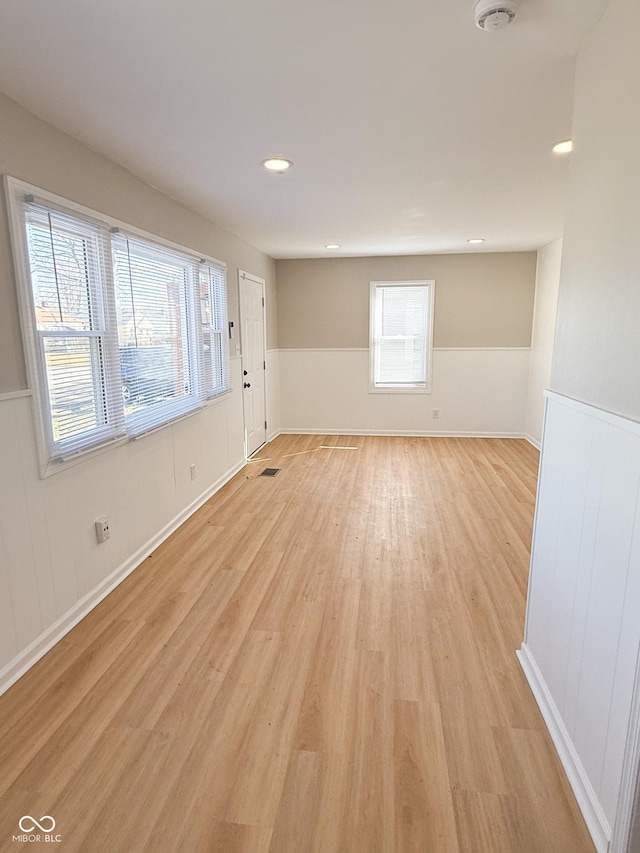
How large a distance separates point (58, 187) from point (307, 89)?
1243mm

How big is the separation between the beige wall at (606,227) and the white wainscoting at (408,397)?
15.0ft

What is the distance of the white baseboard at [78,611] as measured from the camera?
74.2 inches

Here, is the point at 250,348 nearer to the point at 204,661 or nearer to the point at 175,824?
the point at 204,661

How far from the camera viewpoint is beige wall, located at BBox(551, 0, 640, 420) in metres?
1.20

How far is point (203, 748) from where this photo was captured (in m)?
1.57

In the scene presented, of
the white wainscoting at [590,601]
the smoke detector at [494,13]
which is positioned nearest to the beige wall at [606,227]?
the white wainscoting at [590,601]

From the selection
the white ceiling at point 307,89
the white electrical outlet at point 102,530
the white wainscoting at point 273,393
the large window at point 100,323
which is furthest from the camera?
the white wainscoting at point 273,393

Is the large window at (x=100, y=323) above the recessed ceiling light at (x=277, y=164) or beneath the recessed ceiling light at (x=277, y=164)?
beneath

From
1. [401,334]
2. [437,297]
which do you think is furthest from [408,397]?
[437,297]

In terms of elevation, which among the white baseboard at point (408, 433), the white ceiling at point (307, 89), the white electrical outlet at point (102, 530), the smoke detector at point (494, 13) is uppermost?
the white ceiling at point (307, 89)

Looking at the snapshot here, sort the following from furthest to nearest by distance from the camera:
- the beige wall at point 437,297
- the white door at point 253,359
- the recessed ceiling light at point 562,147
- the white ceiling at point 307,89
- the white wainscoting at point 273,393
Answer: the white wainscoting at point 273,393
the beige wall at point 437,297
the white door at point 253,359
the recessed ceiling light at point 562,147
the white ceiling at point 307,89

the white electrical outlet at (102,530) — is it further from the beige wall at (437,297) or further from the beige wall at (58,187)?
the beige wall at (437,297)

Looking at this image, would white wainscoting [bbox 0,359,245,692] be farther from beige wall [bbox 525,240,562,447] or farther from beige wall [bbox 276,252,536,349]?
beige wall [bbox 525,240,562,447]

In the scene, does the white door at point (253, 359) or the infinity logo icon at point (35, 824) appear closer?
the infinity logo icon at point (35, 824)
